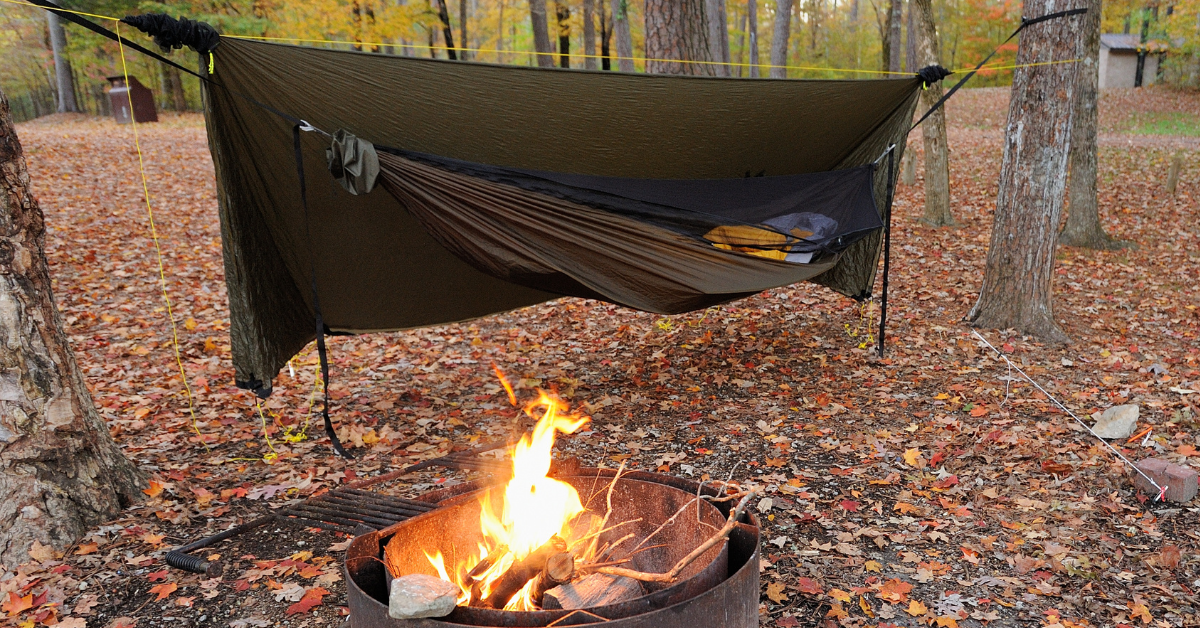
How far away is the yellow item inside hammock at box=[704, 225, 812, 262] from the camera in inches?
106

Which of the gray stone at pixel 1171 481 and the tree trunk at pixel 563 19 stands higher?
the tree trunk at pixel 563 19

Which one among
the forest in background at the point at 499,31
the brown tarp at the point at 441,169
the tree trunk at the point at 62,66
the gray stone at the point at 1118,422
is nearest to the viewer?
the brown tarp at the point at 441,169

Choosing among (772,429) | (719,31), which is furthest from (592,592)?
(719,31)

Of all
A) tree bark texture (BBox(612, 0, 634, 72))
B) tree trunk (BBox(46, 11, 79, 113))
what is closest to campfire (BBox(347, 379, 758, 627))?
tree bark texture (BBox(612, 0, 634, 72))

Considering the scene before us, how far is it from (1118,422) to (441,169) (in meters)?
2.38

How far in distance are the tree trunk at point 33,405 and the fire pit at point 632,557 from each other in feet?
3.41

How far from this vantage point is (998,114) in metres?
13.5

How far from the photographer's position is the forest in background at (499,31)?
8.59 metres

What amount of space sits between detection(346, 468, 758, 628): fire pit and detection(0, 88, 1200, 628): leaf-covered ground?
0.32 m

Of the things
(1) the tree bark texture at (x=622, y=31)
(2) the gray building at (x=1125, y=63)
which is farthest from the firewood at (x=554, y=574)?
(2) the gray building at (x=1125, y=63)

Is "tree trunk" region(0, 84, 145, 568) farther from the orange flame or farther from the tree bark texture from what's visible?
the tree bark texture

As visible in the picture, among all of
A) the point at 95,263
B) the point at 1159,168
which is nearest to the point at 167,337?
the point at 95,263

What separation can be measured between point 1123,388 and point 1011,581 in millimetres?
1572

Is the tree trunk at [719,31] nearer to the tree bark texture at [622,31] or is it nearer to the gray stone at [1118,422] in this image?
the tree bark texture at [622,31]
